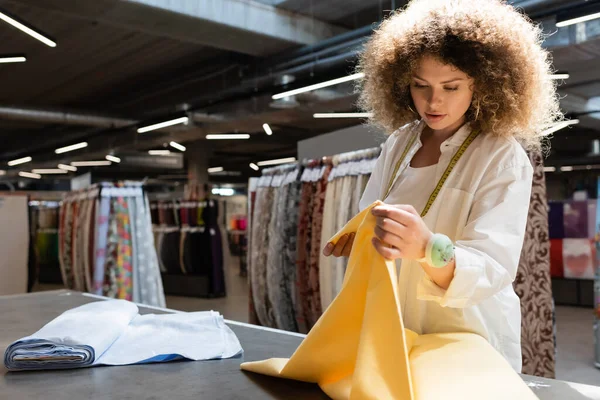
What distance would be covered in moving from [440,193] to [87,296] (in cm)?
214

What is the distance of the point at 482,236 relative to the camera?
1.14 metres

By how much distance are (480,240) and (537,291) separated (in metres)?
2.49

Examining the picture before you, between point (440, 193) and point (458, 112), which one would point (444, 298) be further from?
point (458, 112)

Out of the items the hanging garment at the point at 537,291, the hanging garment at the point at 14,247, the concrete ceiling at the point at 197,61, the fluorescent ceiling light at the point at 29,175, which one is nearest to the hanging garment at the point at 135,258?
the concrete ceiling at the point at 197,61

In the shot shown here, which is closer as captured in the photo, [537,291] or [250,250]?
[537,291]

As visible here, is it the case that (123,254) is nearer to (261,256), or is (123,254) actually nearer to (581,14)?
(261,256)

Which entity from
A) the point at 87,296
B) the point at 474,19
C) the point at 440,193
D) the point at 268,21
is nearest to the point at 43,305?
the point at 87,296

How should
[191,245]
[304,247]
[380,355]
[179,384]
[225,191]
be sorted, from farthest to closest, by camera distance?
[225,191] < [191,245] < [304,247] < [179,384] < [380,355]

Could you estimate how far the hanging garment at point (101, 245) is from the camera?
6.06 meters

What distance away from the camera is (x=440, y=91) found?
1.32m

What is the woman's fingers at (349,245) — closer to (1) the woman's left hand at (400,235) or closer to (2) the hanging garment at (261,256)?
(1) the woman's left hand at (400,235)

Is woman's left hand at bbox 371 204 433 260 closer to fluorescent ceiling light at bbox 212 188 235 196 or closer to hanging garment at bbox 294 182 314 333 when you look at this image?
hanging garment at bbox 294 182 314 333

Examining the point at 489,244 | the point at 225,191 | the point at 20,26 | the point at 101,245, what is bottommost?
the point at 101,245

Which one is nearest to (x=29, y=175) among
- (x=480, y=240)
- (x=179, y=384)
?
(x=179, y=384)
